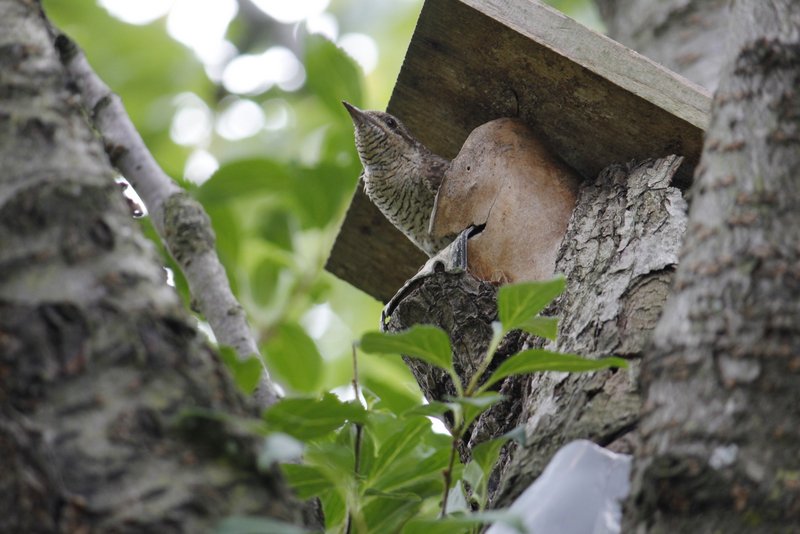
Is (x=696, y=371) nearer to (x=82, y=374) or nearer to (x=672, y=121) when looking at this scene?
(x=82, y=374)

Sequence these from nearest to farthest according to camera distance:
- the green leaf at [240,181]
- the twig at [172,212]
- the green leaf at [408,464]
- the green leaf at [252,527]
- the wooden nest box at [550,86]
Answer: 1. the green leaf at [252,527]
2. the green leaf at [408,464]
3. the twig at [172,212]
4. the wooden nest box at [550,86]
5. the green leaf at [240,181]

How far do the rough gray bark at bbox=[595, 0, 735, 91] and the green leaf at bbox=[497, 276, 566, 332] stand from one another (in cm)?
238

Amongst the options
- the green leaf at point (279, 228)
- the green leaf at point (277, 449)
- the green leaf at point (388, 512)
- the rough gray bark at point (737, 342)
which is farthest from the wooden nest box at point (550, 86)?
the green leaf at point (277, 449)

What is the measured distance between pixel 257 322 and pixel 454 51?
4.75ft

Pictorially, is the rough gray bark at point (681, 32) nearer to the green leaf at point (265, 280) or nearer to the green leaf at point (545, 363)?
the green leaf at point (265, 280)

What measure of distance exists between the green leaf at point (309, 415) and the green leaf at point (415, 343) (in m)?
0.08

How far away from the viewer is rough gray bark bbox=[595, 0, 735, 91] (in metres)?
3.54

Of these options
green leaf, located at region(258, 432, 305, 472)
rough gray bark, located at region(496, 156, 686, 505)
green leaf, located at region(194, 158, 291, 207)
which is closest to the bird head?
green leaf, located at region(194, 158, 291, 207)

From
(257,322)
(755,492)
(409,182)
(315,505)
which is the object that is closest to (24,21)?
(315,505)

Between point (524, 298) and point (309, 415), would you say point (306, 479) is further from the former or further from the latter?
point (524, 298)

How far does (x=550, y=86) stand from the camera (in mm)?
2430

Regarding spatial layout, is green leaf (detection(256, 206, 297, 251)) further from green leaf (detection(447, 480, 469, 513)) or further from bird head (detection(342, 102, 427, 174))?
green leaf (detection(447, 480, 469, 513))

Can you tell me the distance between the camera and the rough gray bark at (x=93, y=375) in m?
0.94

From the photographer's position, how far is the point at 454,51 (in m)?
2.50
